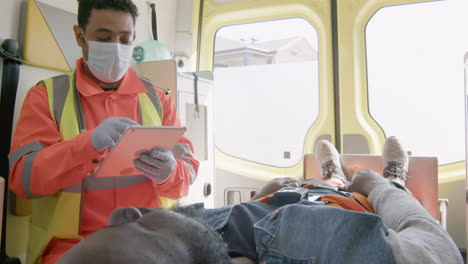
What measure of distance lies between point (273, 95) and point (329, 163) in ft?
3.36

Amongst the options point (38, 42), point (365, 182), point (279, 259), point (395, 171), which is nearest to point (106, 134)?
point (279, 259)

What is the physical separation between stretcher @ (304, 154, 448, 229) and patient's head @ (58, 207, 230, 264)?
5.90 ft

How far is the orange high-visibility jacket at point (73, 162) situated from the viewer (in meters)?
1.09

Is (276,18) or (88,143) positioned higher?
(276,18)

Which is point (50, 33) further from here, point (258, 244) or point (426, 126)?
point (426, 126)

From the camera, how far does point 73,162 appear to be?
3.52ft

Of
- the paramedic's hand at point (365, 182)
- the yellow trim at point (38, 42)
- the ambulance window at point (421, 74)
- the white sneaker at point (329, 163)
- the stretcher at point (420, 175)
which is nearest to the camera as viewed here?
the paramedic's hand at point (365, 182)

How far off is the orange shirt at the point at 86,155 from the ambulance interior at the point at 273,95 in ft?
1.64

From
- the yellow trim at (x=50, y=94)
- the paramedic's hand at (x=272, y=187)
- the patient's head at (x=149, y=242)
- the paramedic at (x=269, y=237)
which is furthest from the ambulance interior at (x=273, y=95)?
the patient's head at (x=149, y=242)

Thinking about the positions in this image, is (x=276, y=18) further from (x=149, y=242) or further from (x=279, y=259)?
(x=149, y=242)

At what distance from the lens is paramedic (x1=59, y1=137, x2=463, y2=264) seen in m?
0.48

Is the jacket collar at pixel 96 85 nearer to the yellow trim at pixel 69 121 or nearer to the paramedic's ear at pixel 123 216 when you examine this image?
the yellow trim at pixel 69 121

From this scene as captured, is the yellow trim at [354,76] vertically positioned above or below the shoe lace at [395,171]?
above

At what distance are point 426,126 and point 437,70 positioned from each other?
0.43 metres
